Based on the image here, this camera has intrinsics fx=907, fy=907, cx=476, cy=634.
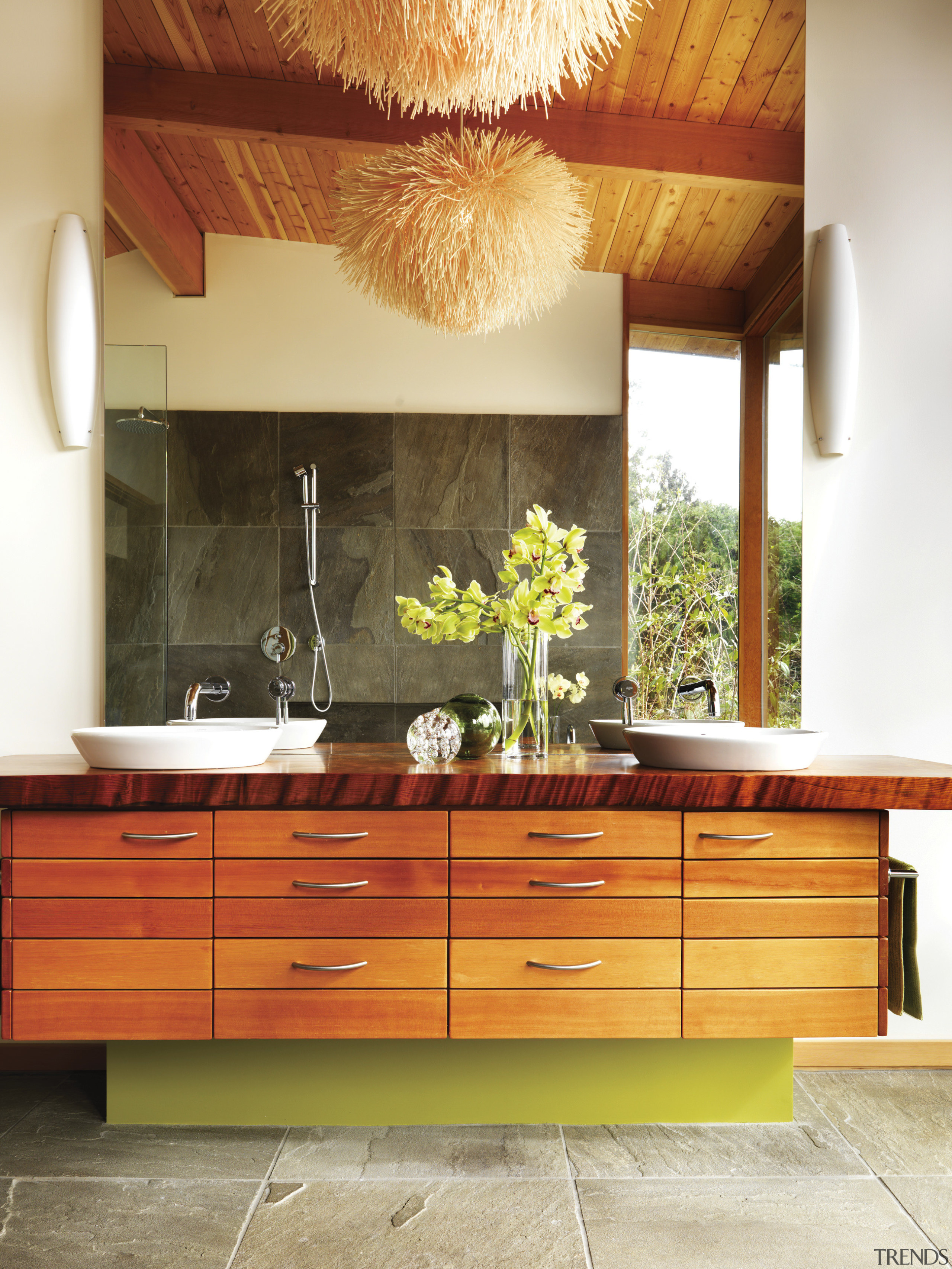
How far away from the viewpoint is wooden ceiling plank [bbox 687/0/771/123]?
2.54 metres

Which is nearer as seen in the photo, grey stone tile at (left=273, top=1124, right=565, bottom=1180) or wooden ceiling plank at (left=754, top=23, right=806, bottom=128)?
grey stone tile at (left=273, top=1124, right=565, bottom=1180)

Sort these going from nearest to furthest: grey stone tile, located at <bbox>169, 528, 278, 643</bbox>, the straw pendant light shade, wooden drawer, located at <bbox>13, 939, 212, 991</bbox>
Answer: wooden drawer, located at <bbox>13, 939, 212, 991</bbox> < the straw pendant light shade < grey stone tile, located at <bbox>169, 528, 278, 643</bbox>

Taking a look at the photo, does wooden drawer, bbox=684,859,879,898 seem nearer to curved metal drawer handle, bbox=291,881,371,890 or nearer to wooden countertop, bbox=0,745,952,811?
wooden countertop, bbox=0,745,952,811

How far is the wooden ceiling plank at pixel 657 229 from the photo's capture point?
8.55ft

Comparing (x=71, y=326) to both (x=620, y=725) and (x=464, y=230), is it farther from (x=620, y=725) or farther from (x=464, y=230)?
(x=620, y=725)

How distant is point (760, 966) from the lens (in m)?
2.00

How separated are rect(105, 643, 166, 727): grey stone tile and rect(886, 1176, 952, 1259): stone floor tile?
6.91 ft

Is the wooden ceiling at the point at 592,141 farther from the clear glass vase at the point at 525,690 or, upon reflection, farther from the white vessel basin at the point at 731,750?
the white vessel basin at the point at 731,750

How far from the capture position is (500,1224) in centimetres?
181

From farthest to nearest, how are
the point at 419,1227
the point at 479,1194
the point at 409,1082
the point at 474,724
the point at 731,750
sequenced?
the point at 474,724 < the point at 409,1082 < the point at 731,750 < the point at 479,1194 < the point at 419,1227

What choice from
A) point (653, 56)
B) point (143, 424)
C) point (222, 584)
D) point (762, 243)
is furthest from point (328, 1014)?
point (653, 56)

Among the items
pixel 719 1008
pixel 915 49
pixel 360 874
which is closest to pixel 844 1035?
pixel 719 1008

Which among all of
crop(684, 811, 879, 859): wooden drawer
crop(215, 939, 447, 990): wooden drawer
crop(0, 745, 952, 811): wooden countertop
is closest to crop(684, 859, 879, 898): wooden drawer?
crop(684, 811, 879, 859): wooden drawer

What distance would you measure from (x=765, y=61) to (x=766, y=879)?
2274mm
